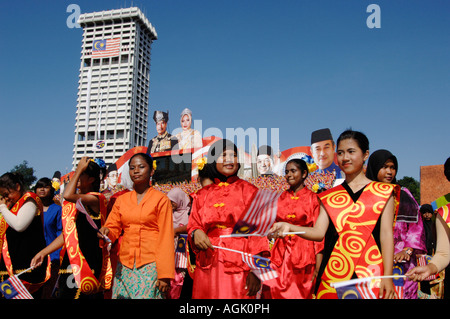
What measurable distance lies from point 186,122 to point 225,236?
1308 inches

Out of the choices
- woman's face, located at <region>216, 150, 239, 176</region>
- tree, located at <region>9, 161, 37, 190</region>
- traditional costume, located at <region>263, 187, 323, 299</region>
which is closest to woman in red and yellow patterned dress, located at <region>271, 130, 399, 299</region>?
woman's face, located at <region>216, 150, 239, 176</region>

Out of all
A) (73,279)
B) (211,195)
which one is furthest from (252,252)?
(73,279)

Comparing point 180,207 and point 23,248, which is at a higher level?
point 180,207

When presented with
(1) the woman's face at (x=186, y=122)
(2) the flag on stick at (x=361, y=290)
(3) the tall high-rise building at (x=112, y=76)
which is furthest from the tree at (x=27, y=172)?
(2) the flag on stick at (x=361, y=290)

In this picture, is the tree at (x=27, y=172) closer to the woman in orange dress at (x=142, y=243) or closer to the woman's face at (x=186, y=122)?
the woman's face at (x=186, y=122)

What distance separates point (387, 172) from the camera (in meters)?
3.74

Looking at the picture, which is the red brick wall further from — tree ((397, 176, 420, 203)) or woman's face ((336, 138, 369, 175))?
woman's face ((336, 138, 369, 175))

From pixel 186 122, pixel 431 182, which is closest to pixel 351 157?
pixel 431 182

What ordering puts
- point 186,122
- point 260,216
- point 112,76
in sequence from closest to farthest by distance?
point 260,216 → point 186,122 → point 112,76

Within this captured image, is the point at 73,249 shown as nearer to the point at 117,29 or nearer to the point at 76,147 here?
the point at 76,147

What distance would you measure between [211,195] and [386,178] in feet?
5.72

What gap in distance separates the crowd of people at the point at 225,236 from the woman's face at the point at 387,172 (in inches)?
0.4

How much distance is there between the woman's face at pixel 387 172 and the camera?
373 cm

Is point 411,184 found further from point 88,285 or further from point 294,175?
point 88,285
